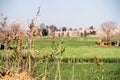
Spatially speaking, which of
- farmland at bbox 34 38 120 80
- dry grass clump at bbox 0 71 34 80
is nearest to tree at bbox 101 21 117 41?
farmland at bbox 34 38 120 80

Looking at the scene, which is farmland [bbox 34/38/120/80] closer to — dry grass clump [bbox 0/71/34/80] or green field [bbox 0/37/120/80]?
green field [bbox 0/37/120/80]

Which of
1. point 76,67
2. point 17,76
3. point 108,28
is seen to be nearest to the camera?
point 17,76

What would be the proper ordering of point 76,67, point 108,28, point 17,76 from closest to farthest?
1. point 17,76
2. point 76,67
3. point 108,28

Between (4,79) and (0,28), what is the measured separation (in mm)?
842

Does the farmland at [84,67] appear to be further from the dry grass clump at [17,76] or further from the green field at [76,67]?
the dry grass clump at [17,76]

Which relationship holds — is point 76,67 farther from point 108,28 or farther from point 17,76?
point 108,28

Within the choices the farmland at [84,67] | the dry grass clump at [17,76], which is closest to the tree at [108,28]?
the farmland at [84,67]

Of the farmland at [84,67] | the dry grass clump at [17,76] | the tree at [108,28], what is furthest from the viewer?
the tree at [108,28]

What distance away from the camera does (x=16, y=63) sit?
219 inches

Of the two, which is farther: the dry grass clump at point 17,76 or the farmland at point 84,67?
the farmland at point 84,67

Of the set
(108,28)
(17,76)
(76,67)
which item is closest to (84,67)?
(76,67)

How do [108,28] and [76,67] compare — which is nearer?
[76,67]

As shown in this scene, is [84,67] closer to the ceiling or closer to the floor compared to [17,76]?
closer to the floor

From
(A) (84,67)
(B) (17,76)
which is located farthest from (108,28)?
(B) (17,76)
